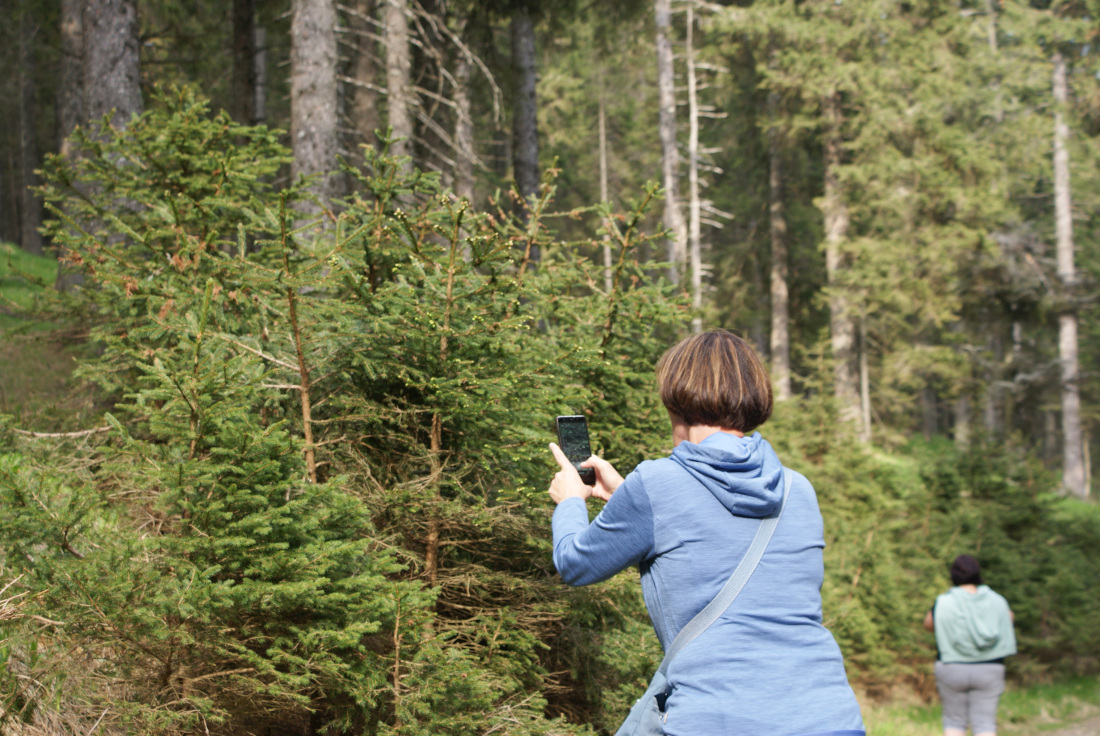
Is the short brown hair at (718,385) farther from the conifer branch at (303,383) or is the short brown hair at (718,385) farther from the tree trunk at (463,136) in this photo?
the tree trunk at (463,136)

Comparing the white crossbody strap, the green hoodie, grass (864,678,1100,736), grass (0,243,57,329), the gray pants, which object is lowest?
grass (864,678,1100,736)

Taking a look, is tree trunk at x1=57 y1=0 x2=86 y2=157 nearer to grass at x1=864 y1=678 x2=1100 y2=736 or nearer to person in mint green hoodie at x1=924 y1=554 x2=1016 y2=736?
person in mint green hoodie at x1=924 y1=554 x2=1016 y2=736

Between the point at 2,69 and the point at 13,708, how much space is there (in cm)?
3072

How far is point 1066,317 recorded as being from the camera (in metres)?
21.7

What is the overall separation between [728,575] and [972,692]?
584cm

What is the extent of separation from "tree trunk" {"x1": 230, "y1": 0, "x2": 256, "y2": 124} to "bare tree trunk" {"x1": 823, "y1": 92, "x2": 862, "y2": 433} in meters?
15.7

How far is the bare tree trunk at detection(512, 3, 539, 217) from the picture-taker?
37.4 ft

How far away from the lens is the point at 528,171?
449 inches

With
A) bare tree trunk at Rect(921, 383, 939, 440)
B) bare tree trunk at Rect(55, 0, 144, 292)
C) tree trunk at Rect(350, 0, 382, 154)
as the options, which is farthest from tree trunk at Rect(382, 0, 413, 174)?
bare tree trunk at Rect(921, 383, 939, 440)

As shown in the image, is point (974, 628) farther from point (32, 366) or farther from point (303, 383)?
point (32, 366)

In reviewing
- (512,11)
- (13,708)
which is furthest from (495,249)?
(512,11)

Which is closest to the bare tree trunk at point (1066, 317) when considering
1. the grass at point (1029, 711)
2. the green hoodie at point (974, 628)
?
the grass at point (1029, 711)

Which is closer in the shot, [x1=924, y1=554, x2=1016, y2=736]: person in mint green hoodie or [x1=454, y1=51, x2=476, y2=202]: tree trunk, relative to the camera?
[x1=924, y1=554, x2=1016, y2=736]: person in mint green hoodie

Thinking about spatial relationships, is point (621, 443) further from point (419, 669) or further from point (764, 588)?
point (764, 588)
